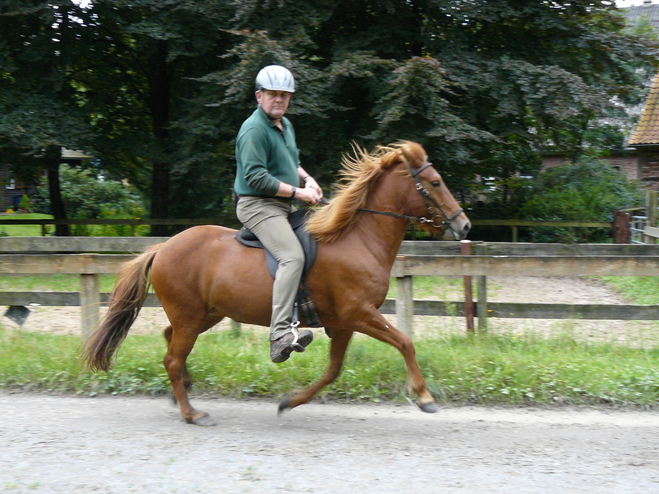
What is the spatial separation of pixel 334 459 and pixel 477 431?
1218mm

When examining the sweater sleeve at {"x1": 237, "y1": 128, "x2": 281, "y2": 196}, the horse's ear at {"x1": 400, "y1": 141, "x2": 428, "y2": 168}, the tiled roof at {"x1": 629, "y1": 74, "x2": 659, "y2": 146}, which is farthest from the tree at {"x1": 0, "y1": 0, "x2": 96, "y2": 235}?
the tiled roof at {"x1": 629, "y1": 74, "x2": 659, "y2": 146}

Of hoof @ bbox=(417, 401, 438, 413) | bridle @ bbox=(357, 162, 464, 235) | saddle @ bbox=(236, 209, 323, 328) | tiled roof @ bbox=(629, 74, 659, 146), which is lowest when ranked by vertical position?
hoof @ bbox=(417, 401, 438, 413)

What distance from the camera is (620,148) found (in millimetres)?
25797

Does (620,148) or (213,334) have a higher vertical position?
(620,148)

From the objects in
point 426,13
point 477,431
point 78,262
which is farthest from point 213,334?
point 426,13

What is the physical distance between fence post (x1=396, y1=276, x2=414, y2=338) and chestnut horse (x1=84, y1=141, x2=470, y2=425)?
978 millimetres

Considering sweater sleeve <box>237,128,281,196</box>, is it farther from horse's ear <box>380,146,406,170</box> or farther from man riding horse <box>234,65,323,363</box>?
horse's ear <box>380,146,406,170</box>

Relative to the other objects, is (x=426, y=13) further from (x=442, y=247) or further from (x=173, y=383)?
(x=173, y=383)

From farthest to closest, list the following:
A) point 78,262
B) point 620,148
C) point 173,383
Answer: point 620,148, point 78,262, point 173,383

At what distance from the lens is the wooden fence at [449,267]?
6.35 m

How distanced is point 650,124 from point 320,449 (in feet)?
71.1

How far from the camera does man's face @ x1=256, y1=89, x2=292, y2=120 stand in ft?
16.8

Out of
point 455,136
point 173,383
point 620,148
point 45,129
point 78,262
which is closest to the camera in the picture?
point 173,383

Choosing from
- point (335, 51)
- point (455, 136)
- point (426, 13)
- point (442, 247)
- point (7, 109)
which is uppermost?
point (426, 13)
